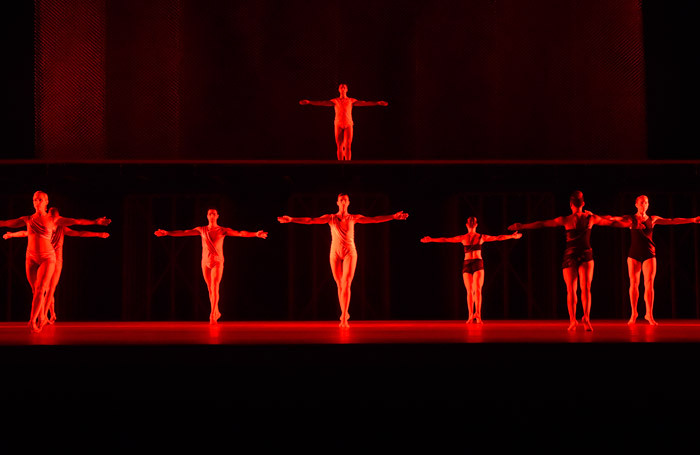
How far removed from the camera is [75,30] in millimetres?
13758

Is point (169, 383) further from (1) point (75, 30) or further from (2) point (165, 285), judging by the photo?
(1) point (75, 30)

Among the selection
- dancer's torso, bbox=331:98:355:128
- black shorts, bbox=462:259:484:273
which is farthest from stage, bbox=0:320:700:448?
dancer's torso, bbox=331:98:355:128

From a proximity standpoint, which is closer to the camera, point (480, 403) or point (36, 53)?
point (480, 403)

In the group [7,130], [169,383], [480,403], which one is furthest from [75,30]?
[480,403]

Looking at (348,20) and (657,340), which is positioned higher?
(348,20)

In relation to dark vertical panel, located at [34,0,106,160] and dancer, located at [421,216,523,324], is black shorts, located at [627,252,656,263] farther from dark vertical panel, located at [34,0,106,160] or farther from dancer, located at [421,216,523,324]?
dark vertical panel, located at [34,0,106,160]

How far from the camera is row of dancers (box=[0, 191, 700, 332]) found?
8703mm

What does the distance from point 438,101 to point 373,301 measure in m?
4.18

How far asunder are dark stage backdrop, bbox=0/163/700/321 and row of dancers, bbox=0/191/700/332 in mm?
1787

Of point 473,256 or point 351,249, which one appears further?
point 473,256

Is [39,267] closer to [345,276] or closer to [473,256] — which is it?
[345,276]

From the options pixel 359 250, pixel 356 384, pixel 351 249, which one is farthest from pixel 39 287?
pixel 359 250

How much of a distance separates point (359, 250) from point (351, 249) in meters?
3.29

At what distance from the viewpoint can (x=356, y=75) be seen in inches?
557
